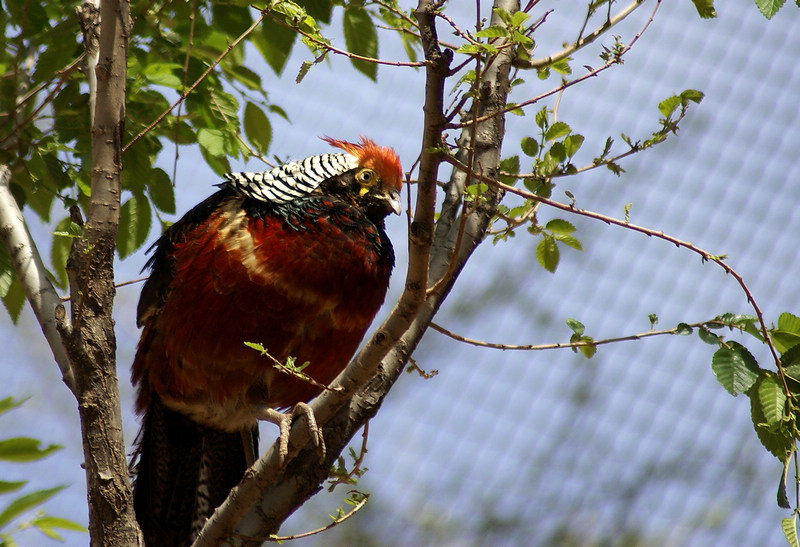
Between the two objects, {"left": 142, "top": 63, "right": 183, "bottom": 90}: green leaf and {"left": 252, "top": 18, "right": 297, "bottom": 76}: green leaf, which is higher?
{"left": 252, "top": 18, "right": 297, "bottom": 76}: green leaf

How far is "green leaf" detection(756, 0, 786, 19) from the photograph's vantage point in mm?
1726

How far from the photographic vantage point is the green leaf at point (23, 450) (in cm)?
219

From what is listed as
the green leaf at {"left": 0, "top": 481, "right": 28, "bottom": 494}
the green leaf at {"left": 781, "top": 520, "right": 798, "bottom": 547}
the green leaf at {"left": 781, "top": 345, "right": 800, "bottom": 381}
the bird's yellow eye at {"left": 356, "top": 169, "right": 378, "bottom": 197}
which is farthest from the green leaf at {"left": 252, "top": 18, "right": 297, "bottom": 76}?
the green leaf at {"left": 781, "top": 520, "right": 798, "bottom": 547}

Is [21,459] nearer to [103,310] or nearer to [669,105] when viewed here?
[103,310]

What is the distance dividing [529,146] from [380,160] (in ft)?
3.19

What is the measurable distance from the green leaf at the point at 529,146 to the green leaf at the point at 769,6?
0.57 meters

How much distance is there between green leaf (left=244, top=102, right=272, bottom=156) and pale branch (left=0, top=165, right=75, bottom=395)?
819mm

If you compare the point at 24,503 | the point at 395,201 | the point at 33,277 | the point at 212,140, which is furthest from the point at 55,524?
the point at 395,201

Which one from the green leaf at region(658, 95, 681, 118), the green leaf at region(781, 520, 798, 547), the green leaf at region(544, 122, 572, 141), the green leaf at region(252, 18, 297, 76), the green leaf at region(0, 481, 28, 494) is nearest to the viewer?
the green leaf at region(781, 520, 798, 547)

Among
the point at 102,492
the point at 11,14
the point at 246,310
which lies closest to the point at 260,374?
the point at 246,310

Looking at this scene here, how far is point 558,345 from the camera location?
86.7 inches

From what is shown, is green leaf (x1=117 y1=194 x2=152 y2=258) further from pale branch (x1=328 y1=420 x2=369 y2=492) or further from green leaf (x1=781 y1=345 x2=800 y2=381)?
green leaf (x1=781 y1=345 x2=800 y2=381)

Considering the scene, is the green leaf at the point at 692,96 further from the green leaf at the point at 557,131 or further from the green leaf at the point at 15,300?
the green leaf at the point at 15,300

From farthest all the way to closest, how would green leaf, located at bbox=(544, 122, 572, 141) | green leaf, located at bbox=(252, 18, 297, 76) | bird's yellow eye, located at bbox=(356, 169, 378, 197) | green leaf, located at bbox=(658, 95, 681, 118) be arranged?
1. bird's yellow eye, located at bbox=(356, 169, 378, 197)
2. green leaf, located at bbox=(252, 18, 297, 76)
3. green leaf, located at bbox=(544, 122, 572, 141)
4. green leaf, located at bbox=(658, 95, 681, 118)
